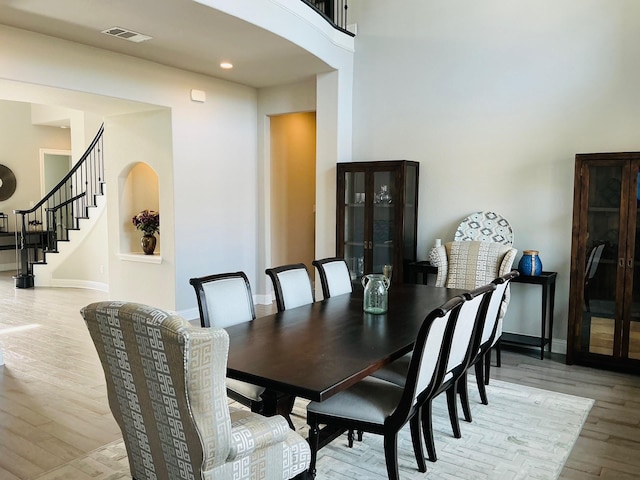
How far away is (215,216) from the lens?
6359 millimetres

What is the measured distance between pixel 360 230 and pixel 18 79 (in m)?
3.50

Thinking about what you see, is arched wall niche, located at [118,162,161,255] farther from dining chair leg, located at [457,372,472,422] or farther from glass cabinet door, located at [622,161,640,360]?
glass cabinet door, located at [622,161,640,360]

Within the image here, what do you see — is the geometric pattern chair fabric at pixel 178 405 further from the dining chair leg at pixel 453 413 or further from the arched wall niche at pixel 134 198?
the arched wall niche at pixel 134 198

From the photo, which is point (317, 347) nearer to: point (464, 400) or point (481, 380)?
point (464, 400)

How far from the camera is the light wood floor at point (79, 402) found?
286 centimetres

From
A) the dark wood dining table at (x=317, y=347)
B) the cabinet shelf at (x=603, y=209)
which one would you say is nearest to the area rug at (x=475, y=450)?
the dark wood dining table at (x=317, y=347)

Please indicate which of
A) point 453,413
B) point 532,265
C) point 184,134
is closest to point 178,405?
point 453,413

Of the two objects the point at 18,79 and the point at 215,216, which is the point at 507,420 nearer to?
the point at 215,216

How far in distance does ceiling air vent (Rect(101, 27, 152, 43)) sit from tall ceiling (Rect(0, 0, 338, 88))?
0.19ft

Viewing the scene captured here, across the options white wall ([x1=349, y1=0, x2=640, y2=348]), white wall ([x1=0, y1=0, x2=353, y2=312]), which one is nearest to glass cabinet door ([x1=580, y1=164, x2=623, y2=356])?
white wall ([x1=349, y1=0, x2=640, y2=348])

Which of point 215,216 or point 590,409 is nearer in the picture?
point 590,409

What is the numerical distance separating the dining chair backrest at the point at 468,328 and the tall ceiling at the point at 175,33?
290cm

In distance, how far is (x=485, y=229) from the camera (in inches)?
201

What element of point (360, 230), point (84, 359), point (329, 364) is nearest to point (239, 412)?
point (329, 364)
